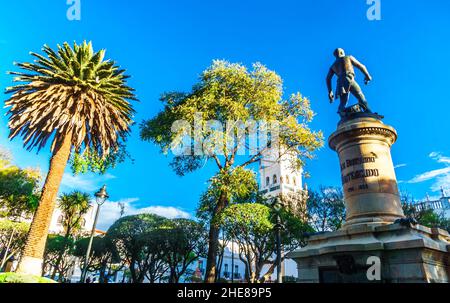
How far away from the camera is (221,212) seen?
65.7 feet

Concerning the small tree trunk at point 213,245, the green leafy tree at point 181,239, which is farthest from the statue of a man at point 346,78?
the green leafy tree at point 181,239

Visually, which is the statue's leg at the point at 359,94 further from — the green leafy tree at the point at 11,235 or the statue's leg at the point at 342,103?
the green leafy tree at the point at 11,235

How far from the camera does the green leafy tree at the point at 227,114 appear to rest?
20.5 meters

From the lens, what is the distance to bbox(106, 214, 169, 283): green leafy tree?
96.7ft

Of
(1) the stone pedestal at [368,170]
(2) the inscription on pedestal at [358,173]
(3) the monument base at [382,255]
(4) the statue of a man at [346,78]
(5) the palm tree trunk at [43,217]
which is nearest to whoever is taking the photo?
(3) the monument base at [382,255]

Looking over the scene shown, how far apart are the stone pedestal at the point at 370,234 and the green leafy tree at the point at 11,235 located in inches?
1391

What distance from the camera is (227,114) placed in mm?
21188

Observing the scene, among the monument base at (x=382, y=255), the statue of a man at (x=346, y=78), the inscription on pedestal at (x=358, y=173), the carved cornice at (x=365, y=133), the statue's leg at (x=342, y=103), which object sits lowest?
the monument base at (x=382, y=255)

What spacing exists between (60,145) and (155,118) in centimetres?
829
